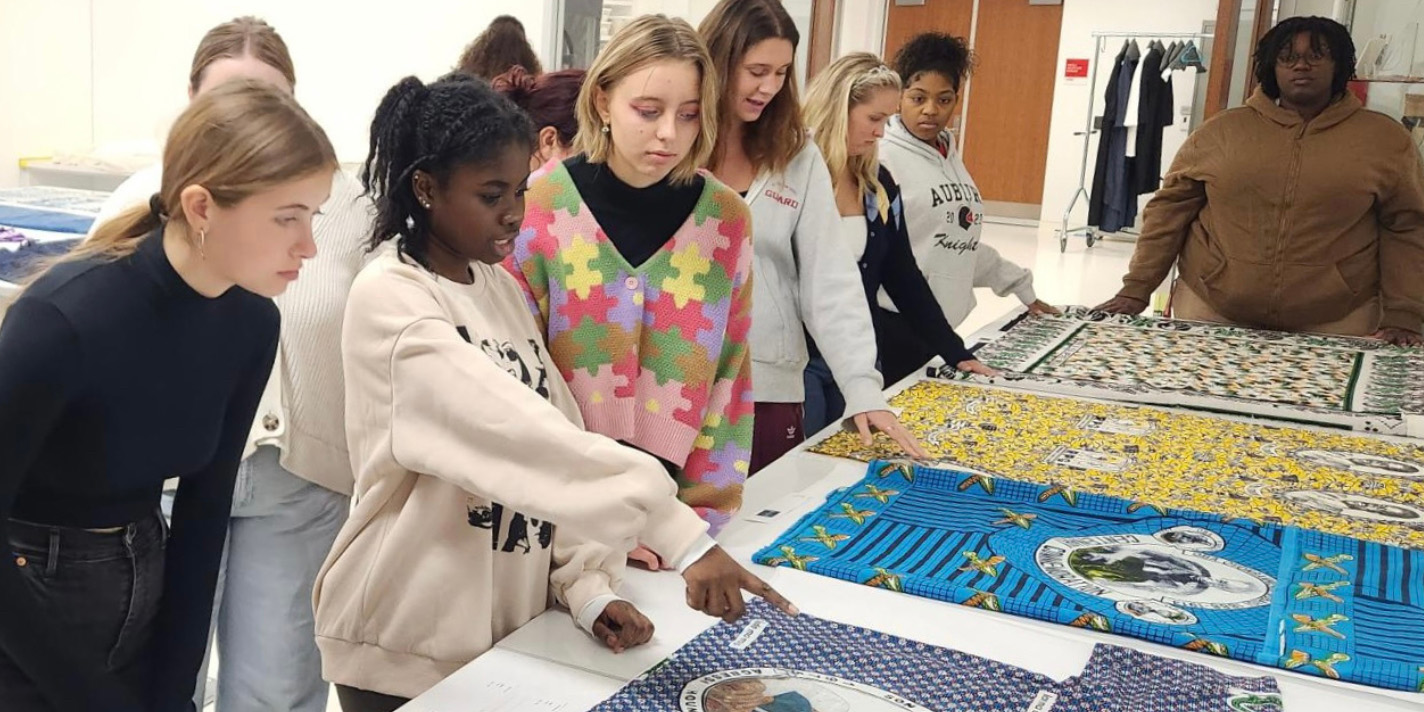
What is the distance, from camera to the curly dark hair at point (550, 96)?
2.20m

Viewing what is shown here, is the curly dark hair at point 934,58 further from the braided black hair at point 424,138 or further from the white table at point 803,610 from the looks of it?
the braided black hair at point 424,138

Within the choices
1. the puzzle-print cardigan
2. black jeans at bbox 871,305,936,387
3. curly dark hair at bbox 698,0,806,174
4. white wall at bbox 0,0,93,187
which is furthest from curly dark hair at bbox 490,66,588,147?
white wall at bbox 0,0,93,187

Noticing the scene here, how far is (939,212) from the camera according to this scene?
134 inches

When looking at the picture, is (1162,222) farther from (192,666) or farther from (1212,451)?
(192,666)

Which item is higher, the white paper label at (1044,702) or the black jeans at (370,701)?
the white paper label at (1044,702)

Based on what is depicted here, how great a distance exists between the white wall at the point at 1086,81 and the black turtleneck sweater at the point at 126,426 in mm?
11185

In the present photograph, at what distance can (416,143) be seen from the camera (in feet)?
4.39

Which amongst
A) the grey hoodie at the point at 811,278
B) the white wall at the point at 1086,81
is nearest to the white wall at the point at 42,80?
the grey hoodie at the point at 811,278

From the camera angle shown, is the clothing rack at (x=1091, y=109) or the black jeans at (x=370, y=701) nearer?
the black jeans at (x=370, y=701)

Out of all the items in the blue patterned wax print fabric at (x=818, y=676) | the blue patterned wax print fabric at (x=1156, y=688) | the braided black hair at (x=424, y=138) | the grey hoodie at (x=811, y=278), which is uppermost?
the braided black hair at (x=424, y=138)

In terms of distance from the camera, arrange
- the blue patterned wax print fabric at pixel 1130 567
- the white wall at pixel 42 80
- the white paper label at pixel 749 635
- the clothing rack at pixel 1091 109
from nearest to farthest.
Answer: the white paper label at pixel 749 635
the blue patterned wax print fabric at pixel 1130 567
the white wall at pixel 42 80
the clothing rack at pixel 1091 109

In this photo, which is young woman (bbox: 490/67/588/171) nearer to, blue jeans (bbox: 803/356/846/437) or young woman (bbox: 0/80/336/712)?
blue jeans (bbox: 803/356/846/437)

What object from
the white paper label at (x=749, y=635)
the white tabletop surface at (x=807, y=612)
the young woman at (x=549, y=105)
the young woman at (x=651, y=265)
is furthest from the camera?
the young woman at (x=549, y=105)

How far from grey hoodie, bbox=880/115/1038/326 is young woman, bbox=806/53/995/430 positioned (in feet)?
1.49
